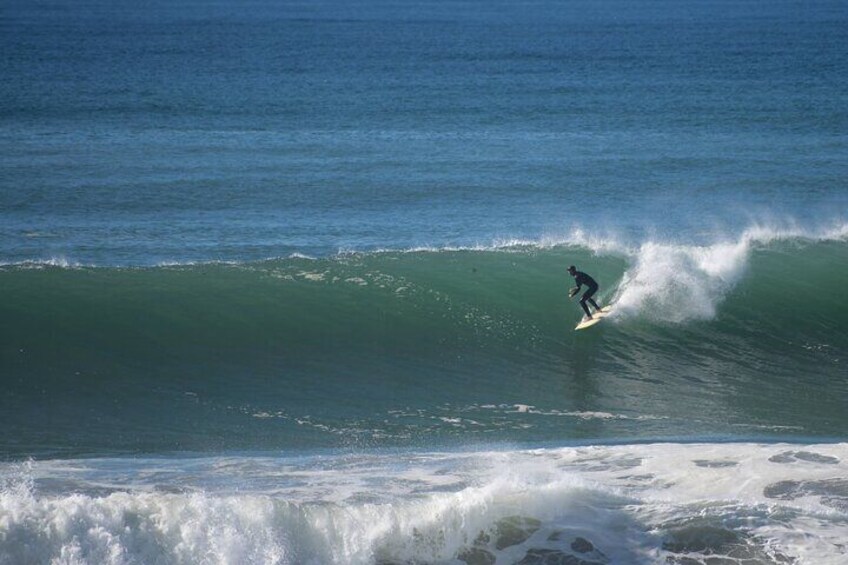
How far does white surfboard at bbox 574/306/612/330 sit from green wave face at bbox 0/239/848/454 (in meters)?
0.13

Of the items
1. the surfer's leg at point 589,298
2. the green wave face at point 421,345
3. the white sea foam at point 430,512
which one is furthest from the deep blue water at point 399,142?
the white sea foam at point 430,512

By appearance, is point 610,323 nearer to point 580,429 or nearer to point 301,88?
point 580,429

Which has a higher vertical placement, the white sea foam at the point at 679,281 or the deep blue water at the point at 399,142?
the deep blue water at the point at 399,142

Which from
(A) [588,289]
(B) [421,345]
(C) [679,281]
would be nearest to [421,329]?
(B) [421,345]

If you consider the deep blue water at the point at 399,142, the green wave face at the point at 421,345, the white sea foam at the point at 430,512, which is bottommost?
the white sea foam at the point at 430,512

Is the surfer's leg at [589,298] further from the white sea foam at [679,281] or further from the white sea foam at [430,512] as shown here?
the white sea foam at [430,512]

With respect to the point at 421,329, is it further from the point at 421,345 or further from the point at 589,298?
the point at 589,298

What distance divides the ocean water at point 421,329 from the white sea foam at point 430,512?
0.04 metres

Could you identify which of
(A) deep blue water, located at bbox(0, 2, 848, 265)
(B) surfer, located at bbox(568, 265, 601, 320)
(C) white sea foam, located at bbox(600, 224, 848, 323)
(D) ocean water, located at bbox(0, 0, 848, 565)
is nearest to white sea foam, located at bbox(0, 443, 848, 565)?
(D) ocean water, located at bbox(0, 0, 848, 565)

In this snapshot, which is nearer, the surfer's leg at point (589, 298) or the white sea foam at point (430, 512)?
the white sea foam at point (430, 512)

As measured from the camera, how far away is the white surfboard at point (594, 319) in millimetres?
20328

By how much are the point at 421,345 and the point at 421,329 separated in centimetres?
70

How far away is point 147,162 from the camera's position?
32.1 m

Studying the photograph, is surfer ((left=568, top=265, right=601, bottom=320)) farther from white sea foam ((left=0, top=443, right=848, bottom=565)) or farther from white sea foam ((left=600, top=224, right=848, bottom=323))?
white sea foam ((left=0, top=443, right=848, bottom=565))
